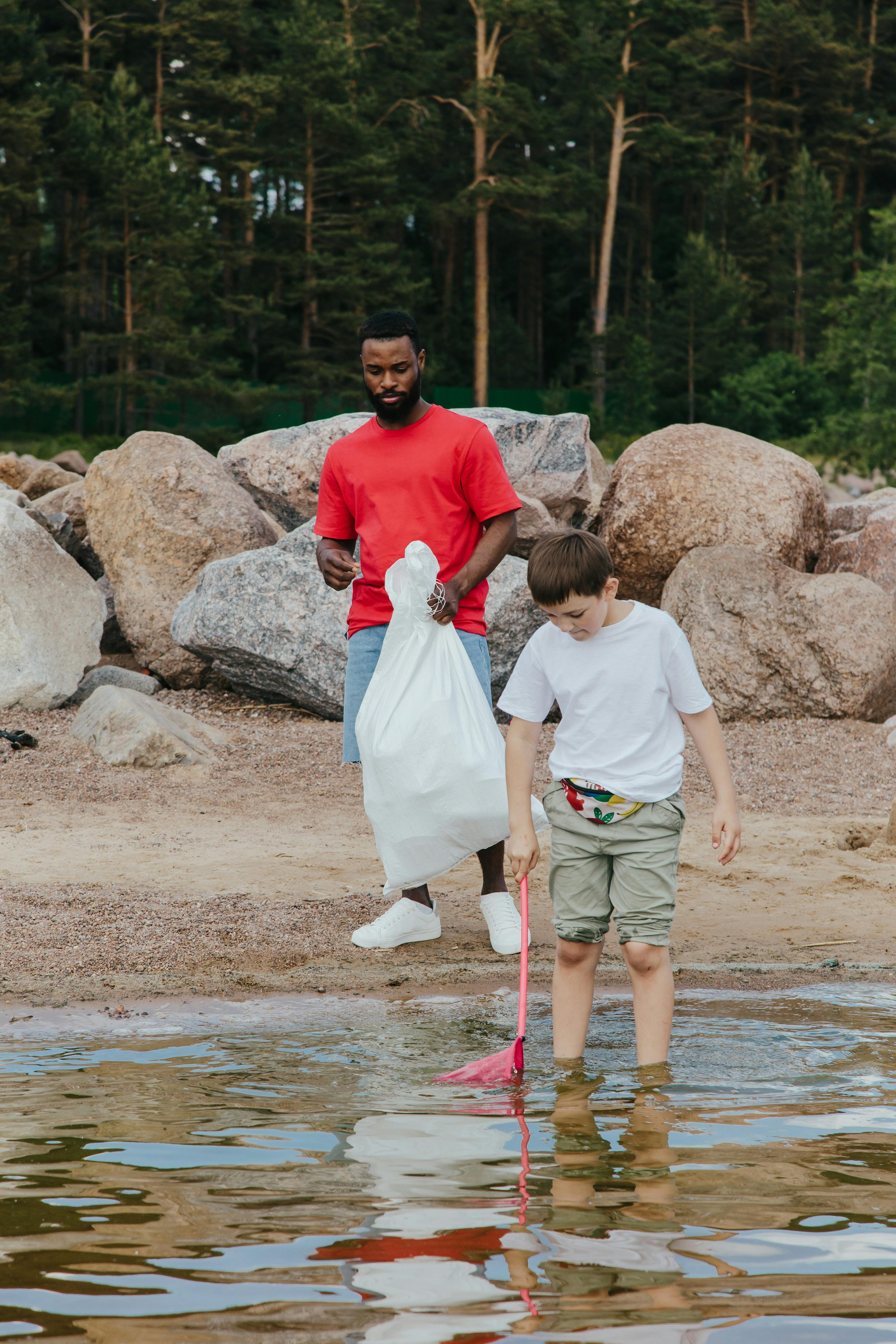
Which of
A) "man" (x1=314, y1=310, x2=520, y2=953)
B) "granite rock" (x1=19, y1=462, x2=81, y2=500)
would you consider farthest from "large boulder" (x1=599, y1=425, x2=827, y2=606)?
"granite rock" (x1=19, y1=462, x2=81, y2=500)

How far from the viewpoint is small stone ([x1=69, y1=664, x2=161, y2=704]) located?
8.74 m

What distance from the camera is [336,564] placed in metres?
4.42

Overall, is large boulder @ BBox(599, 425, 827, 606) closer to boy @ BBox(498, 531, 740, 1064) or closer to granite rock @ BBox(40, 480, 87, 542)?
granite rock @ BBox(40, 480, 87, 542)

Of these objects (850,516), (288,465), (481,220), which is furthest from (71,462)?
(850,516)

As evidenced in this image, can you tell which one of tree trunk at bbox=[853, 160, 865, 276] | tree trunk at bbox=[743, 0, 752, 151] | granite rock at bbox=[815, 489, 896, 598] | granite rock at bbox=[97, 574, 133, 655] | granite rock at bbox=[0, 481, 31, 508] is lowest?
granite rock at bbox=[97, 574, 133, 655]

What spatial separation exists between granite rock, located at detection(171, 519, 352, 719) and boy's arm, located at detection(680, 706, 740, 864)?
501 cm

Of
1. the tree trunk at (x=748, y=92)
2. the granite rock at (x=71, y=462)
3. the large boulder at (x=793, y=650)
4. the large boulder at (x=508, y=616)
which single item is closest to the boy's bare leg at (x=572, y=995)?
the large boulder at (x=508, y=616)

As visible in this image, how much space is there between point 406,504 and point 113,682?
499 centimetres

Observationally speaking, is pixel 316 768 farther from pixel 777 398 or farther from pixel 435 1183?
pixel 777 398

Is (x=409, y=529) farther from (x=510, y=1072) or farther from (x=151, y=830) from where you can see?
(x=151, y=830)

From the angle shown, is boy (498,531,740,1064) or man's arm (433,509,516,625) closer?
boy (498,531,740,1064)

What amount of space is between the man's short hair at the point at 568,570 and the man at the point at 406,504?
1151 mm

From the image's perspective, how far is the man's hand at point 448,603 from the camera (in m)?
4.24

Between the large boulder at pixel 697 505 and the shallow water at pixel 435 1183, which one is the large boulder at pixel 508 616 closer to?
the large boulder at pixel 697 505
